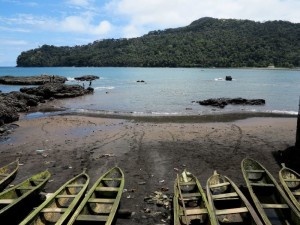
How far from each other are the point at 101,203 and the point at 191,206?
277 cm

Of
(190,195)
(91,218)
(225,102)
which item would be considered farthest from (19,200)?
(225,102)

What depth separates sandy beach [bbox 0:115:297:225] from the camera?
12.6 metres

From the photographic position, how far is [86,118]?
2752 centimetres

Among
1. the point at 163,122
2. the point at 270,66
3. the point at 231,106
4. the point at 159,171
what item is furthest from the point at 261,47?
the point at 159,171

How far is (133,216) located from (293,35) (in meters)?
202

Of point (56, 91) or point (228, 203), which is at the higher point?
point (56, 91)

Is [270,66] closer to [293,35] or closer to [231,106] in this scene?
[293,35]

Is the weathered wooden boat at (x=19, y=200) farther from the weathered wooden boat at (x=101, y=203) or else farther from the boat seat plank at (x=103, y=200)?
the boat seat plank at (x=103, y=200)

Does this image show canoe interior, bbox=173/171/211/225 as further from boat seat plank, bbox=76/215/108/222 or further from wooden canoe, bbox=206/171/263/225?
boat seat plank, bbox=76/215/108/222

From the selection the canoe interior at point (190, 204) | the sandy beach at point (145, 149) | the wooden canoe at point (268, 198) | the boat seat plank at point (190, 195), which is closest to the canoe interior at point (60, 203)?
the sandy beach at point (145, 149)

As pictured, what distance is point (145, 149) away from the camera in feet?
55.6

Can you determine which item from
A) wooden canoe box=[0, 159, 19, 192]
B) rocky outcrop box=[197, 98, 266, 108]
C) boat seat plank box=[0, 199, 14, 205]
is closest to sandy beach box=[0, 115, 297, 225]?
wooden canoe box=[0, 159, 19, 192]

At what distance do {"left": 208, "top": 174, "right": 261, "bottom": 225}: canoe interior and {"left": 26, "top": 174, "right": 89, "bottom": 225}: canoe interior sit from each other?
4280 millimetres

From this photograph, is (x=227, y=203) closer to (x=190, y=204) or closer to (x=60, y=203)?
(x=190, y=204)
